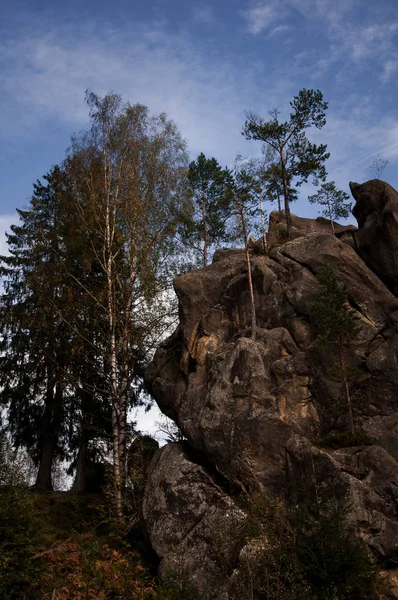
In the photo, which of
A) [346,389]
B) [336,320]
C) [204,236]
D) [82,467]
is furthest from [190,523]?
[204,236]

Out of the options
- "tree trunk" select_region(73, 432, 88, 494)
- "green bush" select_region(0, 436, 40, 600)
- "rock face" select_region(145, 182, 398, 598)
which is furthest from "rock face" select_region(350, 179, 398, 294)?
"green bush" select_region(0, 436, 40, 600)

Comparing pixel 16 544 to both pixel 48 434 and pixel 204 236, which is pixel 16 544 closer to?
pixel 48 434

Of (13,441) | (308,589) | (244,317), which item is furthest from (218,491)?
(13,441)

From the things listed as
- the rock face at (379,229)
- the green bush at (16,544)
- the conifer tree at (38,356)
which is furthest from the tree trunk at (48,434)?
the rock face at (379,229)

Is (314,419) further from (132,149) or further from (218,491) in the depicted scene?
(132,149)

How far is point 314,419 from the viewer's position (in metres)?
20.1

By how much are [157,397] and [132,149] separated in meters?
13.5

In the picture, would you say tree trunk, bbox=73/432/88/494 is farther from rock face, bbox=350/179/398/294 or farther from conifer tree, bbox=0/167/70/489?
rock face, bbox=350/179/398/294

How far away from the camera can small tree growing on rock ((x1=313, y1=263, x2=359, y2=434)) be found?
20.0m

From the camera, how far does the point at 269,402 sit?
19781mm

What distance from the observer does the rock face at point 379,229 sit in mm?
24578

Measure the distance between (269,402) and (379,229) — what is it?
11070 mm

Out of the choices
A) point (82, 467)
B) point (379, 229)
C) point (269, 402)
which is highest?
point (379, 229)

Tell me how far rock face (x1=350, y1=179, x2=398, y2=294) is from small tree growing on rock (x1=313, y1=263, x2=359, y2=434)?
4406mm
